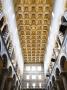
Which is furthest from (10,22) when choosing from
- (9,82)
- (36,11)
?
(9,82)

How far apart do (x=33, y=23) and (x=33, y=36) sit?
3642mm

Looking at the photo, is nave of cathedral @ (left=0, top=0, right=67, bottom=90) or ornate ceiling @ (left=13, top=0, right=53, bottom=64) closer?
nave of cathedral @ (left=0, top=0, right=67, bottom=90)

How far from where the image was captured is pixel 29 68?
36.6 meters

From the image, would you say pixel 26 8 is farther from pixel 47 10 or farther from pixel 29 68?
pixel 29 68

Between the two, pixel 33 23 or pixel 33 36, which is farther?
pixel 33 36

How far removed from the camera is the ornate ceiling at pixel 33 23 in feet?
64.4

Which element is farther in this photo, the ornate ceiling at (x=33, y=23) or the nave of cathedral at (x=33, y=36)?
the ornate ceiling at (x=33, y=23)

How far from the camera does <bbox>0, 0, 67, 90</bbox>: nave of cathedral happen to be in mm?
16973

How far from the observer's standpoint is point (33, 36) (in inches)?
1031

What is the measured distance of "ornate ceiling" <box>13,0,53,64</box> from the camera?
64.4 ft

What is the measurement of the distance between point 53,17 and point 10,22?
19.9 ft

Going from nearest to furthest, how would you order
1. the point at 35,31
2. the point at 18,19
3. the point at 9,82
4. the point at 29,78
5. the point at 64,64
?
the point at 64,64 → the point at 9,82 → the point at 18,19 → the point at 35,31 → the point at 29,78

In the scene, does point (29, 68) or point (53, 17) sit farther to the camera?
point (29, 68)

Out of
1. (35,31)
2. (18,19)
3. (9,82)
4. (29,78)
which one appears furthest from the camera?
(29,78)
